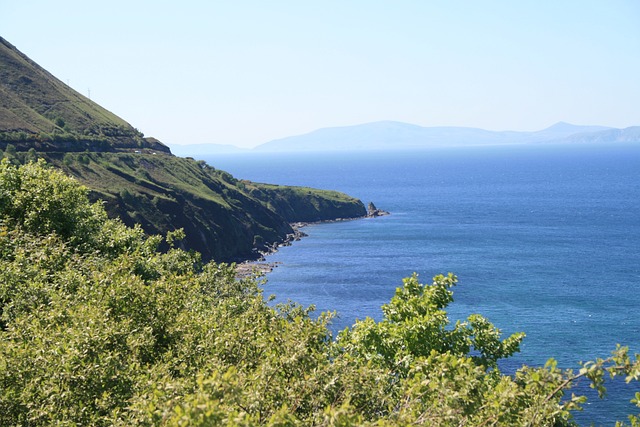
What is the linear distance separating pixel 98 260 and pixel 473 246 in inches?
5263

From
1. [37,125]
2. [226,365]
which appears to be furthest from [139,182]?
[226,365]

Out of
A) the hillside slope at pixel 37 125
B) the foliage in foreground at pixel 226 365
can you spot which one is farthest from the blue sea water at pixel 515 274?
the hillside slope at pixel 37 125

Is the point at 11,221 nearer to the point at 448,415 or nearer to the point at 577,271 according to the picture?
the point at 448,415

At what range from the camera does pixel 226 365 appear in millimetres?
18703

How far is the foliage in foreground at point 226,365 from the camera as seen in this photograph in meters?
13.9

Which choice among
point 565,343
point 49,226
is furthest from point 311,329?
point 565,343

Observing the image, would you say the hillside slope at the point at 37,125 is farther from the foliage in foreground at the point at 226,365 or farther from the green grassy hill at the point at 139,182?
the foliage in foreground at the point at 226,365

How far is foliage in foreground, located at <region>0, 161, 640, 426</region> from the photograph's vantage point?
13883mm

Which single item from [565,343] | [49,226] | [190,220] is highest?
[49,226]

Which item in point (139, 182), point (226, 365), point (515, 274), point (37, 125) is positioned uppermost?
point (37, 125)

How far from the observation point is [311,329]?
18.7 m

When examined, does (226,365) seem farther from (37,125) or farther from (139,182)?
(37,125)

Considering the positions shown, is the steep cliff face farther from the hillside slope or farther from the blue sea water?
the blue sea water

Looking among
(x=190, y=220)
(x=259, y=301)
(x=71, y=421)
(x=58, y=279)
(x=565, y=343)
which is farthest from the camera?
(x=190, y=220)
